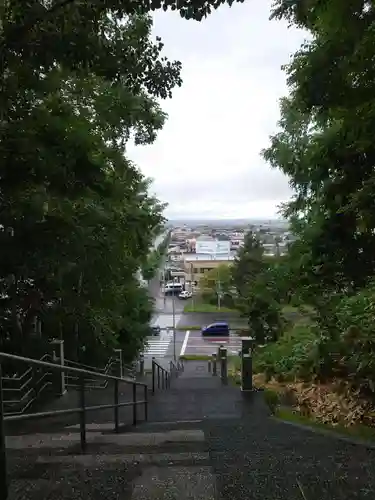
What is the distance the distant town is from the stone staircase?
97.6 ft

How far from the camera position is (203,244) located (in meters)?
41.3

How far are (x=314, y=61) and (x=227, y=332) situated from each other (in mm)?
33033

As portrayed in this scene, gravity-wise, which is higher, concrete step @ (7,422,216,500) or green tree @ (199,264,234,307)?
concrete step @ (7,422,216,500)

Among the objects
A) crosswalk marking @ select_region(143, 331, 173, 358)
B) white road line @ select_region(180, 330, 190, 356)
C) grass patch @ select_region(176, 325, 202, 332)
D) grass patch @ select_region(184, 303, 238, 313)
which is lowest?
crosswalk marking @ select_region(143, 331, 173, 358)

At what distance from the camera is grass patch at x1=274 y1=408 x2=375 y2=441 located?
454 centimetres

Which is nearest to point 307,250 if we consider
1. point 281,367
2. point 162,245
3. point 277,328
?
point 281,367

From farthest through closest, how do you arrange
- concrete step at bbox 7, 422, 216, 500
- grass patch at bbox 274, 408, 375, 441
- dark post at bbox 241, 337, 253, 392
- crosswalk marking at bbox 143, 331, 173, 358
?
crosswalk marking at bbox 143, 331, 173, 358
dark post at bbox 241, 337, 253, 392
grass patch at bbox 274, 408, 375, 441
concrete step at bbox 7, 422, 216, 500

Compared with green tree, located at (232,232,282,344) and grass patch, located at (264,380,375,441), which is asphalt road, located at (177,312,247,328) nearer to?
green tree, located at (232,232,282,344)

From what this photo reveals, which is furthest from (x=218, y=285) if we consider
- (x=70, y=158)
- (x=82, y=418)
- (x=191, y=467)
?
(x=191, y=467)

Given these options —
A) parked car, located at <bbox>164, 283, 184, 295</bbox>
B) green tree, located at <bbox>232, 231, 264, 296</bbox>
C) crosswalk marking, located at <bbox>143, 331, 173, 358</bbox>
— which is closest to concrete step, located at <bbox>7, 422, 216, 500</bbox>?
crosswalk marking, located at <bbox>143, 331, 173, 358</bbox>

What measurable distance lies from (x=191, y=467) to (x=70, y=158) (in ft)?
15.0

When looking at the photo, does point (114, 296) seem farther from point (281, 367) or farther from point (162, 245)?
point (162, 245)

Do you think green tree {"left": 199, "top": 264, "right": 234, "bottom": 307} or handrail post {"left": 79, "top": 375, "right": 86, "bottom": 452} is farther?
green tree {"left": 199, "top": 264, "right": 234, "bottom": 307}

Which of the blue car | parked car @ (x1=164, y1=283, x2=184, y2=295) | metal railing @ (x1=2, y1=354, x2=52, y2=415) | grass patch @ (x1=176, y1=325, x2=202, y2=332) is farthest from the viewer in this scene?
parked car @ (x1=164, y1=283, x2=184, y2=295)
